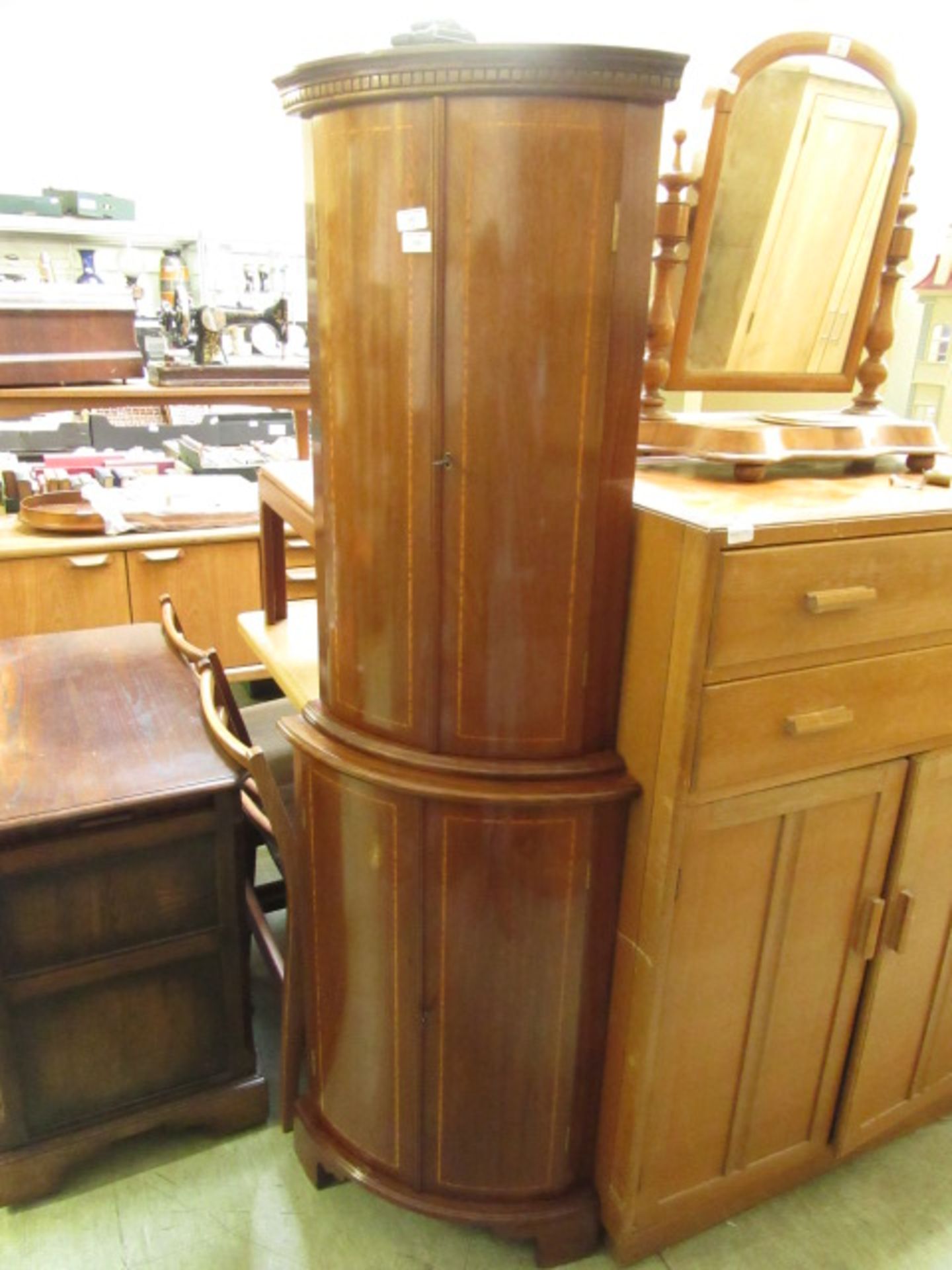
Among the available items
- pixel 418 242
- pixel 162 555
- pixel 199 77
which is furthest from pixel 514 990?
pixel 199 77

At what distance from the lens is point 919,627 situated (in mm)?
1217

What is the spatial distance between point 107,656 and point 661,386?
1238 millimetres

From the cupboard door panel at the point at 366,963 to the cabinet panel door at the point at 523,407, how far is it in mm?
178

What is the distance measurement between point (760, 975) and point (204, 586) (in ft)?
6.48

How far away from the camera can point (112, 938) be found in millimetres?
1442

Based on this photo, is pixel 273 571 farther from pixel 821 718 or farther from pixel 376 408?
pixel 821 718

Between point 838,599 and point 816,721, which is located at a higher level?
point 838,599

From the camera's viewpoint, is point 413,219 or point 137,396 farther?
point 137,396

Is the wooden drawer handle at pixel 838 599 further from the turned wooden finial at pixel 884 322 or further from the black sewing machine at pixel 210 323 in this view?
the black sewing machine at pixel 210 323

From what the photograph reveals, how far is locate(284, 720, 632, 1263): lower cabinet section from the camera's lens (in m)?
1.19

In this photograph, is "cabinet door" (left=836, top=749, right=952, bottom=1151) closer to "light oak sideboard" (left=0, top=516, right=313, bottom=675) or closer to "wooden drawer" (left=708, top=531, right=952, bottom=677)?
"wooden drawer" (left=708, top=531, right=952, bottom=677)

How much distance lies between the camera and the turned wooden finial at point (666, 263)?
1194mm

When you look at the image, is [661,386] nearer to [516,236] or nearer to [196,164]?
[516,236]

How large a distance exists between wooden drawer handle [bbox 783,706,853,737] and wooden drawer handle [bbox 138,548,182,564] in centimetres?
198
